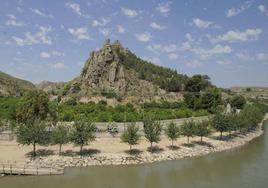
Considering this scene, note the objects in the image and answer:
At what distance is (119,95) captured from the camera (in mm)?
97625

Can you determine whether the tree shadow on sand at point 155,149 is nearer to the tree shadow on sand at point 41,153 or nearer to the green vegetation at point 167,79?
the tree shadow on sand at point 41,153

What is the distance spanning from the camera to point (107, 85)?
102812mm

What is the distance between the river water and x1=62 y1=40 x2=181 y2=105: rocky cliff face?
50.5m

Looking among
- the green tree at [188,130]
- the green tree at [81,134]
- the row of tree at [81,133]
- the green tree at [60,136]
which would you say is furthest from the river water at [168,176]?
the green tree at [60,136]

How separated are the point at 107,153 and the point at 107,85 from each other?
55.9m

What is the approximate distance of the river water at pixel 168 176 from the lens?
36562 millimetres

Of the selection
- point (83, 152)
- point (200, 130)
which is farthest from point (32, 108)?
point (200, 130)

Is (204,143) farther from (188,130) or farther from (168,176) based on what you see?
(168,176)

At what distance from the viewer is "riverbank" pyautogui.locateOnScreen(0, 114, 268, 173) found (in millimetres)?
44312

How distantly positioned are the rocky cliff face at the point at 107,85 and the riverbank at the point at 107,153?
136 ft

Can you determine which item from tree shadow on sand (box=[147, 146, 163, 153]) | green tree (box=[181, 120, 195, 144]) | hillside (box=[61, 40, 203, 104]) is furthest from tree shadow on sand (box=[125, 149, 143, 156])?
hillside (box=[61, 40, 203, 104])

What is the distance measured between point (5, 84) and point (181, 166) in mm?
134343

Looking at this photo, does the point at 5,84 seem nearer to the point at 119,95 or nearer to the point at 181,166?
the point at 119,95

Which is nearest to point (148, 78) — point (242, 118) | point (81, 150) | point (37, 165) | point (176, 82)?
point (176, 82)
